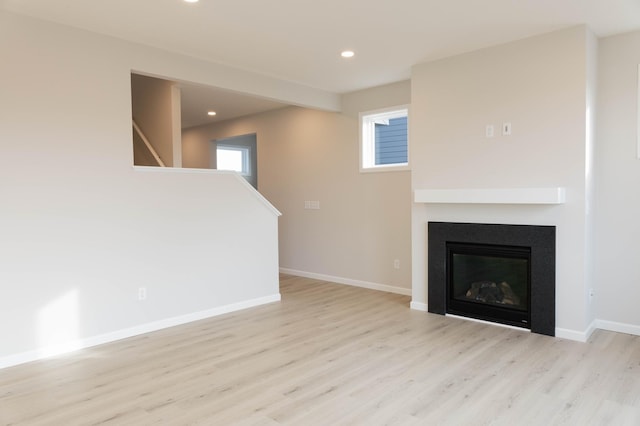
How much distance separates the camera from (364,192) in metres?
5.80

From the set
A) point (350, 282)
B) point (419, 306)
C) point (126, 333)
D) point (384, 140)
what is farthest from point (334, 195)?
point (126, 333)

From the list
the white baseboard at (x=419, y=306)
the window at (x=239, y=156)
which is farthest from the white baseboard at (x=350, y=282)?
the window at (x=239, y=156)

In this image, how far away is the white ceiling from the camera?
3145 mm

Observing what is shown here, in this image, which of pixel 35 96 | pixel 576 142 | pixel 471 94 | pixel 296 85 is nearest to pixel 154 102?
pixel 296 85

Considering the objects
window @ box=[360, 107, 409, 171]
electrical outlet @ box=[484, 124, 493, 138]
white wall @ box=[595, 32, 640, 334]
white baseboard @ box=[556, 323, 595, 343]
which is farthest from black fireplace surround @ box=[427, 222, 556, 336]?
window @ box=[360, 107, 409, 171]

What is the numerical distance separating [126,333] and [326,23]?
10.5 feet

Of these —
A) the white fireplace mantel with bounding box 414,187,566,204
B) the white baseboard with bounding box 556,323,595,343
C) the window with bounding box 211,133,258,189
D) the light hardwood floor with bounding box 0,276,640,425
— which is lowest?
the light hardwood floor with bounding box 0,276,640,425

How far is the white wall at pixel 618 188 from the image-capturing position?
12.3 feet

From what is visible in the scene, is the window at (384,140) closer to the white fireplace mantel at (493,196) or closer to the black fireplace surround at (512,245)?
the white fireplace mantel at (493,196)

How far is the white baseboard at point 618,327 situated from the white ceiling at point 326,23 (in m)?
2.56

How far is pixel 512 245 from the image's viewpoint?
13.0ft

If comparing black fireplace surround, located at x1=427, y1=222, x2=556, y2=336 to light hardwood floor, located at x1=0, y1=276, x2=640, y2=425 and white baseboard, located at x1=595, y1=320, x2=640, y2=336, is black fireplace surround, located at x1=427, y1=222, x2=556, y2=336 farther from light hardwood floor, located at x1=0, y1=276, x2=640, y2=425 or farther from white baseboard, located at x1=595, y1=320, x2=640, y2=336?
white baseboard, located at x1=595, y1=320, x2=640, y2=336

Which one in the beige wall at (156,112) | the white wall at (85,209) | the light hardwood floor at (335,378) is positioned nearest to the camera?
the light hardwood floor at (335,378)

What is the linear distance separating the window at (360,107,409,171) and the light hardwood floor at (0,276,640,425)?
2232 millimetres
